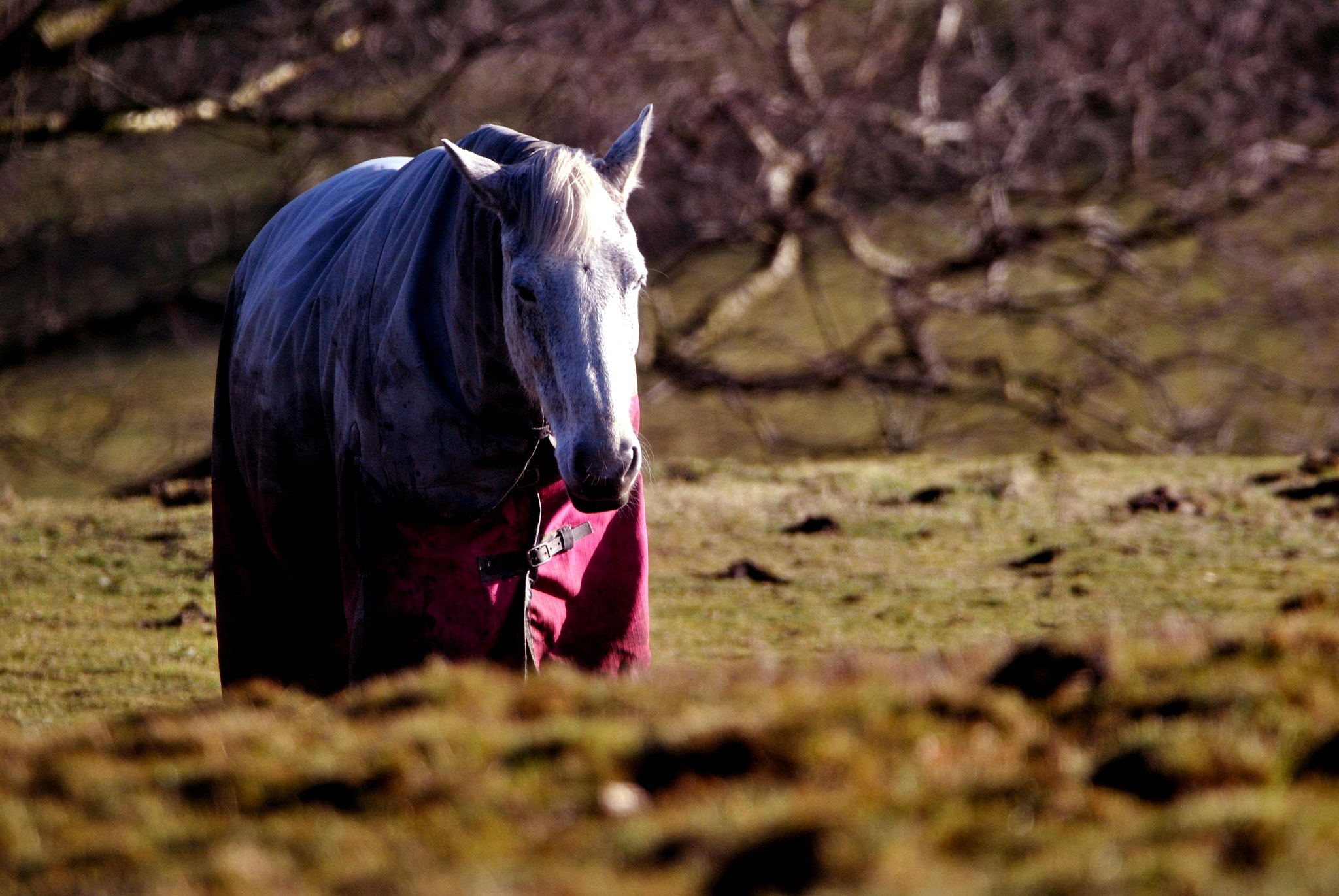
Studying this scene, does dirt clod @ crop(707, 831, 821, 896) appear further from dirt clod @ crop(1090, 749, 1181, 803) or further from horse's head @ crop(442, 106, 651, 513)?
horse's head @ crop(442, 106, 651, 513)

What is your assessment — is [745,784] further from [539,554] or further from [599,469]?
[539,554]

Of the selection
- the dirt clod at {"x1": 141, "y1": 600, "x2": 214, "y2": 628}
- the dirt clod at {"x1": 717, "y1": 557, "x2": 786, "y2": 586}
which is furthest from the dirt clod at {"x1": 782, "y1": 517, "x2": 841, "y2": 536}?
the dirt clod at {"x1": 141, "y1": 600, "x2": 214, "y2": 628}

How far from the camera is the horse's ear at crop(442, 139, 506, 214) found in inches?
127

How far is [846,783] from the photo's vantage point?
2.15m

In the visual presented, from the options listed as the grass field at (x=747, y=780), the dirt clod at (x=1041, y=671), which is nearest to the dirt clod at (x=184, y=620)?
the grass field at (x=747, y=780)

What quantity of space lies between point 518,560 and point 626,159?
1.07 metres

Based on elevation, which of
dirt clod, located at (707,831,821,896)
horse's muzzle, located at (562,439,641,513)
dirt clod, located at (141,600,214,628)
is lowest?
dirt clod, located at (141,600,214,628)

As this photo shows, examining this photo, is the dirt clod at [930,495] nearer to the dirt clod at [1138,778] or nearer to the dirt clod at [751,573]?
the dirt clod at [751,573]

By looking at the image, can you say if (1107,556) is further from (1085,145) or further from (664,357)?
(1085,145)

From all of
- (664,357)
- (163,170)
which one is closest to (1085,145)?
(664,357)

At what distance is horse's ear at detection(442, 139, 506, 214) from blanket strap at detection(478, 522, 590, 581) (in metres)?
0.85

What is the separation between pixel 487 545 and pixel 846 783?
1.48 m

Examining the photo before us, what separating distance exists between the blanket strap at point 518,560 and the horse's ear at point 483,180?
2.78 feet

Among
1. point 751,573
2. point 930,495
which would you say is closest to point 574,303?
point 751,573
